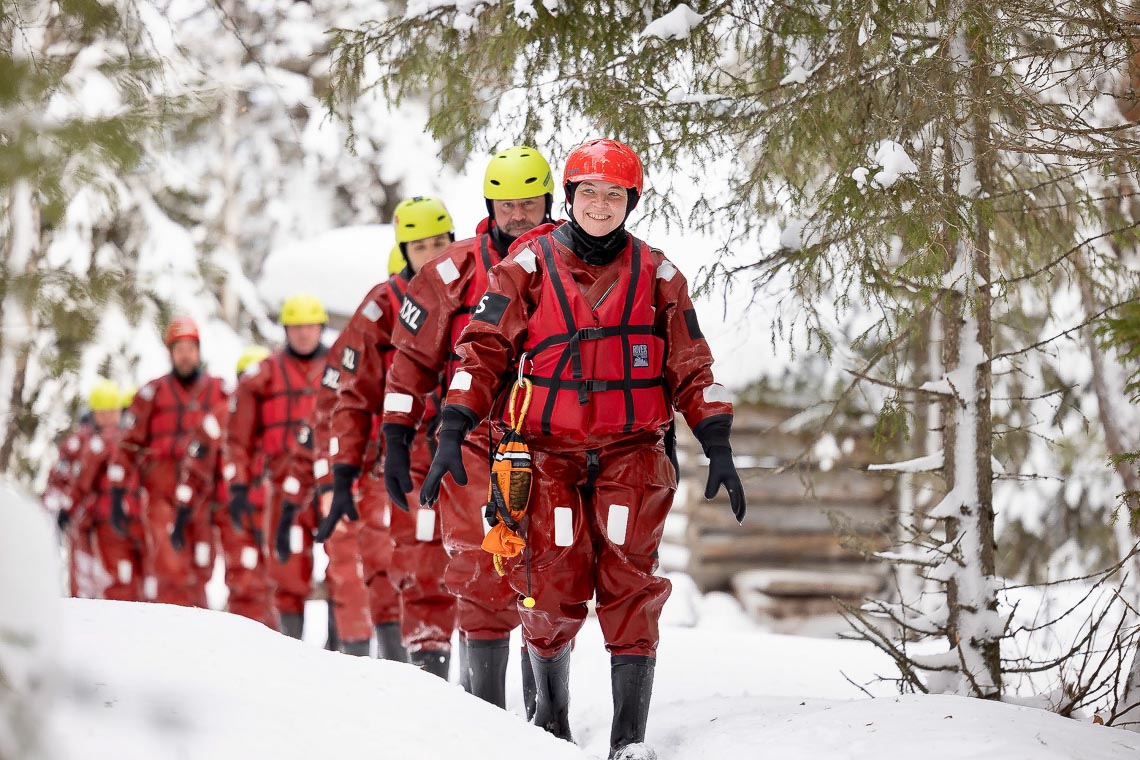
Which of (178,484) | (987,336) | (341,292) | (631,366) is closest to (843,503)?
(341,292)

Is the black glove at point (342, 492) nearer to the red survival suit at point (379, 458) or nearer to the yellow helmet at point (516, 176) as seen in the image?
the red survival suit at point (379, 458)

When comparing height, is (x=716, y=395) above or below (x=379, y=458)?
above

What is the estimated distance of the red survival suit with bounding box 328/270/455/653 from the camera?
591 cm

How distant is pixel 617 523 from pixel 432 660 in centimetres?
194

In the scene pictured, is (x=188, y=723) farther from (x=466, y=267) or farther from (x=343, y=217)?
(x=343, y=217)

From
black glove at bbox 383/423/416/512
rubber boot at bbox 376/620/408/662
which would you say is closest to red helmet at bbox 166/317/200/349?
rubber boot at bbox 376/620/408/662

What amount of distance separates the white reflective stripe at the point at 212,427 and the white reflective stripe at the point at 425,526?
5.76 meters

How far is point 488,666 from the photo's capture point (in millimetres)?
4945

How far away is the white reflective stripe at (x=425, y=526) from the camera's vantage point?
5.88 meters

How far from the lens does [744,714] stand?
5.09m

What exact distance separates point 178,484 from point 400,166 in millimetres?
12815

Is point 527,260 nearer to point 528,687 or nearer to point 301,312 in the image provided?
point 528,687

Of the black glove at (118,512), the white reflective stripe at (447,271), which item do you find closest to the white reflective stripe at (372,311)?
the white reflective stripe at (447,271)

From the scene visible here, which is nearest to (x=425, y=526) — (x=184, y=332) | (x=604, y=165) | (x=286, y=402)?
(x=604, y=165)
